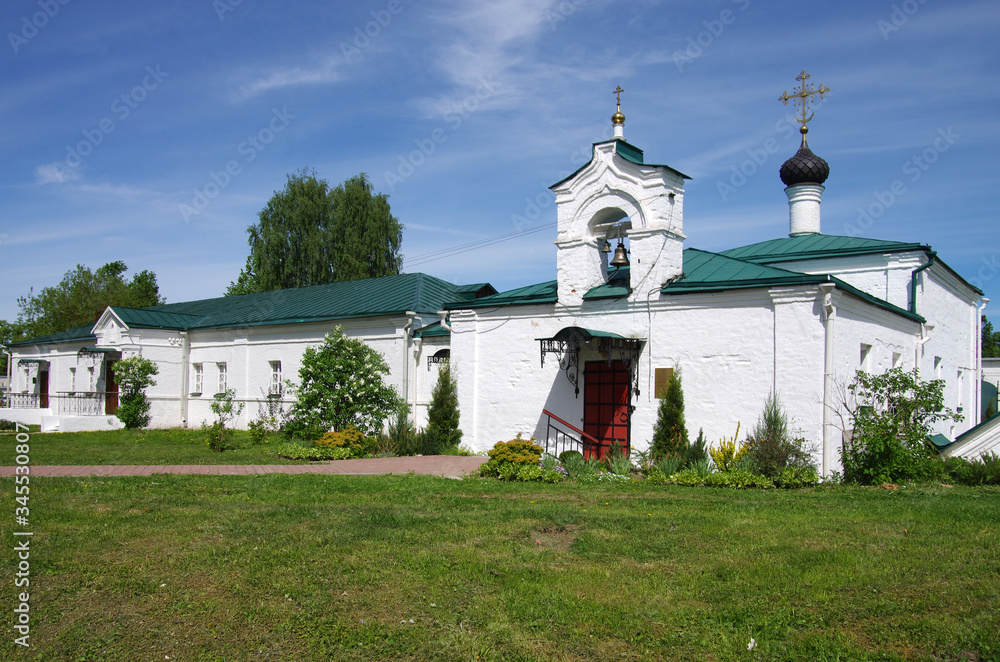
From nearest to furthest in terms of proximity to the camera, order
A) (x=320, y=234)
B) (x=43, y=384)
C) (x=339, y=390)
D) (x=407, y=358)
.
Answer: (x=339, y=390), (x=407, y=358), (x=43, y=384), (x=320, y=234)

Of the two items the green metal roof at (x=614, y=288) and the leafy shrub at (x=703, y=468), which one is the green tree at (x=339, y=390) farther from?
the leafy shrub at (x=703, y=468)

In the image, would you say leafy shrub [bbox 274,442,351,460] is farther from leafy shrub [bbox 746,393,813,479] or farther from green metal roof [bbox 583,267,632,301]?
leafy shrub [bbox 746,393,813,479]

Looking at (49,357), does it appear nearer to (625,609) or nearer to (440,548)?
(440,548)

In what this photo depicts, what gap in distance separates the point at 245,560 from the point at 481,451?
9.60 metres

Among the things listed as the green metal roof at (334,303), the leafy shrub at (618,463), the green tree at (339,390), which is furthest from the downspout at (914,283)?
the green tree at (339,390)

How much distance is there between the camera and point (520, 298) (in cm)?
1553

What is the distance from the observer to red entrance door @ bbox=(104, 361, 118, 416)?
85.6ft

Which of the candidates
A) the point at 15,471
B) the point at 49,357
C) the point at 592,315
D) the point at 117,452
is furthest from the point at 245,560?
the point at 49,357

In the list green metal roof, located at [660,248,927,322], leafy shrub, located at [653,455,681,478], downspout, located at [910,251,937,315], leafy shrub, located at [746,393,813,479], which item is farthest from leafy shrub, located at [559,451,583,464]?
downspout, located at [910,251,937,315]

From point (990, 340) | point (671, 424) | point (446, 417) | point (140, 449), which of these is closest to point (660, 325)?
point (671, 424)

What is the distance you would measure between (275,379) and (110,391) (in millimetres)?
8042

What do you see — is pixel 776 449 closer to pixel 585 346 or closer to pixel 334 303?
pixel 585 346

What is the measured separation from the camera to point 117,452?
16.2 m

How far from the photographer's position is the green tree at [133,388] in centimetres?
2367
